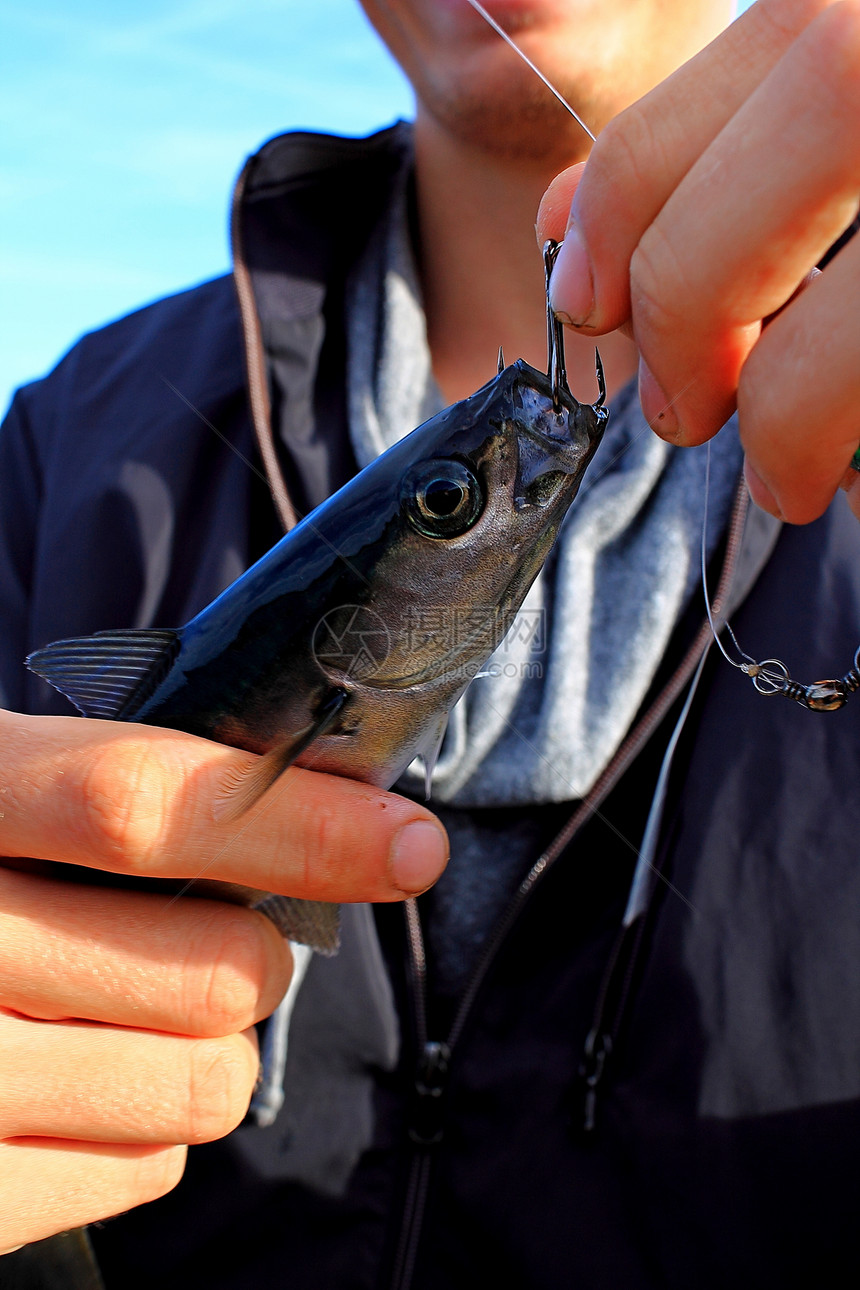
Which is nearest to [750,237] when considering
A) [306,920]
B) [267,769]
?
[267,769]

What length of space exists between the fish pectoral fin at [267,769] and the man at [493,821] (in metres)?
0.05

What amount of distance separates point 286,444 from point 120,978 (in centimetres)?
207

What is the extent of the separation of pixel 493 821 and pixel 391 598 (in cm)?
174

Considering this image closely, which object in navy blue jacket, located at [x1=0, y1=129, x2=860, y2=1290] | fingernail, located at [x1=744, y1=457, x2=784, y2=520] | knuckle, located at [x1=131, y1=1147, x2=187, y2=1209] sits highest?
fingernail, located at [x1=744, y1=457, x2=784, y2=520]

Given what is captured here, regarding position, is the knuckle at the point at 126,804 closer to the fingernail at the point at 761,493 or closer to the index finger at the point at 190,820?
the index finger at the point at 190,820

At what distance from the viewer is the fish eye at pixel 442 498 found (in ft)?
5.55

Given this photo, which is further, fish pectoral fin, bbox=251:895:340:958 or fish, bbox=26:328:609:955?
fish pectoral fin, bbox=251:895:340:958

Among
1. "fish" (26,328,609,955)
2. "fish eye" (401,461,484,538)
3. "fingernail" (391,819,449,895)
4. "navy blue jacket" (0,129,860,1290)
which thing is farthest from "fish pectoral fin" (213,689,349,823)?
"navy blue jacket" (0,129,860,1290)

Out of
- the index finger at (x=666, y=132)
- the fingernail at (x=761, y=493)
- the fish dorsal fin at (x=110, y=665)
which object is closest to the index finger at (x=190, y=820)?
the fish dorsal fin at (x=110, y=665)

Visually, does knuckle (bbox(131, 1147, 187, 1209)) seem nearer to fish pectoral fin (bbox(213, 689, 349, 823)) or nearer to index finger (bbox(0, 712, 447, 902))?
index finger (bbox(0, 712, 447, 902))

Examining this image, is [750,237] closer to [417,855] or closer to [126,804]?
[417,855]

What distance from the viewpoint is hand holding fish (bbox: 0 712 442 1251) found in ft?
5.91

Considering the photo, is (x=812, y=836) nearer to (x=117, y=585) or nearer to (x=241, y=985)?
(x=241, y=985)

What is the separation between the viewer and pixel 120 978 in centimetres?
192
